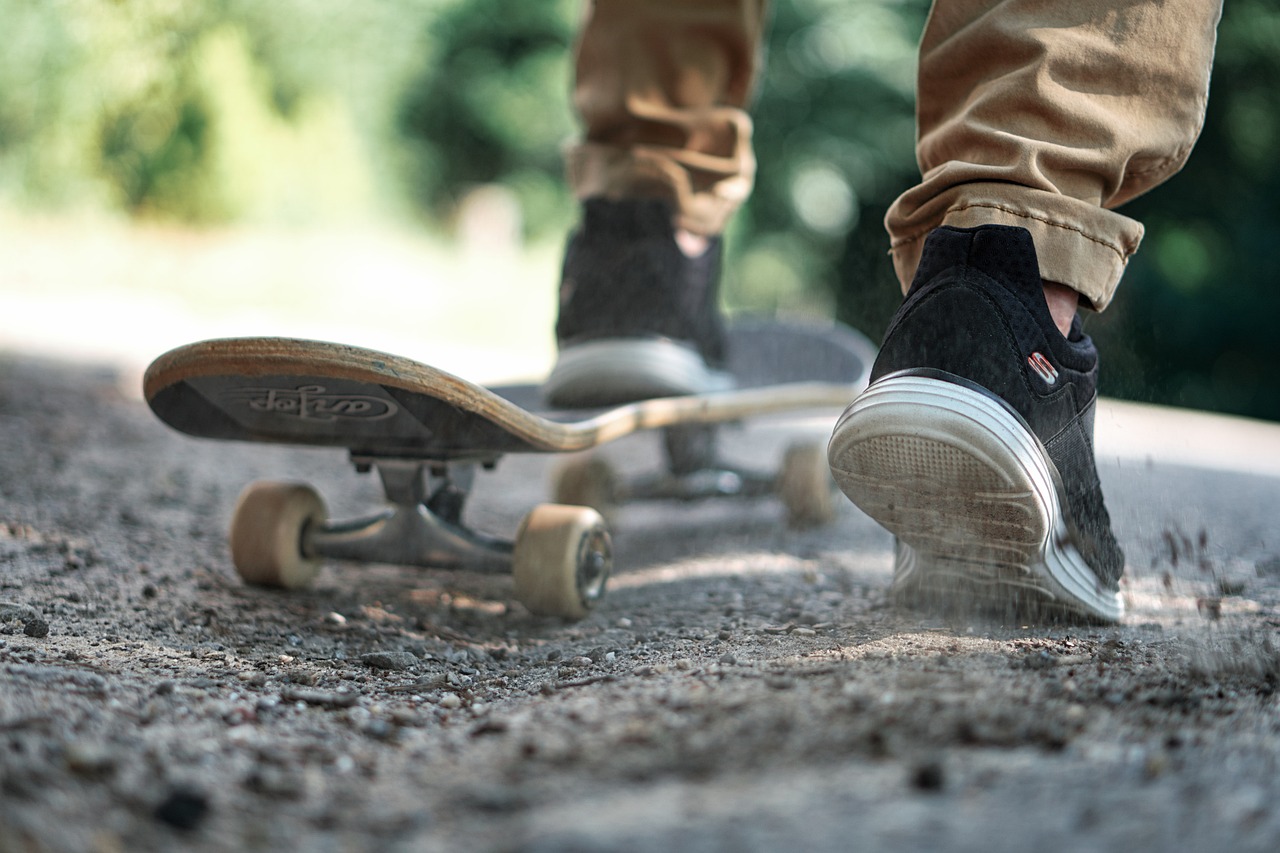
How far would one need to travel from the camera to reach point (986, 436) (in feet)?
3.34

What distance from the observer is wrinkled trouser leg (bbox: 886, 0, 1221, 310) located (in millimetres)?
1118

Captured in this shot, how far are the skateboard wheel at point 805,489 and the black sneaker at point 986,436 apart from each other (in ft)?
3.85

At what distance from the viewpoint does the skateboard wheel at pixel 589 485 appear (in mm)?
2352

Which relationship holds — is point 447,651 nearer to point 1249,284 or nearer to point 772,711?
point 772,711

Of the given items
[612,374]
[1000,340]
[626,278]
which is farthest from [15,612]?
[1000,340]

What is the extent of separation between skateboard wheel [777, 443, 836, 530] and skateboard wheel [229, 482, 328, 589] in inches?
46.0

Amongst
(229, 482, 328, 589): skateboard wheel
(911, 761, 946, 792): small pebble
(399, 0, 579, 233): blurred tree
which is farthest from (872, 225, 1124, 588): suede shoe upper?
(399, 0, 579, 233): blurred tree

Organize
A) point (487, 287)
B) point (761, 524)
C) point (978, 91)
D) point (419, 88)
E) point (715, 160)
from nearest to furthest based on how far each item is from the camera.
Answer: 1. point (978, 91)
2. point (715, 160)
3. point (761, 524)
4. point (487, 287)
5. point (419, 88)

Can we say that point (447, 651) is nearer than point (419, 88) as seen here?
Yes

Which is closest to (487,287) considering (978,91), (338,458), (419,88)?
(419,88)

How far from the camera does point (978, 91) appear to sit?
3.94 feet

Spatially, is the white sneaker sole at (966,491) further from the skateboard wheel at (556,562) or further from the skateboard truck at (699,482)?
the skateboard truck at (699,482)

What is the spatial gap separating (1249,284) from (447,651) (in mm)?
7683

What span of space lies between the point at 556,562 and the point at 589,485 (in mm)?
916
